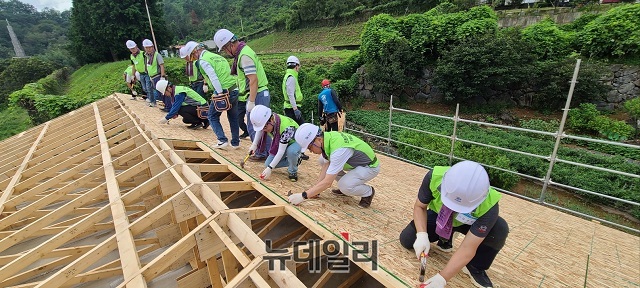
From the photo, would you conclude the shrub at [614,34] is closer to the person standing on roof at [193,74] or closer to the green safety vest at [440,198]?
the green safety vest at [440,198]

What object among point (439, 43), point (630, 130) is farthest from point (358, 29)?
point (630, 130)

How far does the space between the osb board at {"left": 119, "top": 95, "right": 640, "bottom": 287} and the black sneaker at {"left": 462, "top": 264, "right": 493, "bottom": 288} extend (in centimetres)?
5

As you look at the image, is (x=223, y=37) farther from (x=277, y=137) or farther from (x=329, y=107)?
(x=329, y=107)

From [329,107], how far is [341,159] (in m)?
3.59

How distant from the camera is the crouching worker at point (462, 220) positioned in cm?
184

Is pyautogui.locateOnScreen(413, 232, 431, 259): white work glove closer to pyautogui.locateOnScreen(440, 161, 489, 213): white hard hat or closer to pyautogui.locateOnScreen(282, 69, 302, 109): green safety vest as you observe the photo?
pyautogui.locateOnScreen(440, 161, 489, 213): white hard hat

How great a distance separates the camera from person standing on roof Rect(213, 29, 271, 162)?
3936mm

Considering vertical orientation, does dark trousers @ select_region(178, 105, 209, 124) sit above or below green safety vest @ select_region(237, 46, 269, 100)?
below

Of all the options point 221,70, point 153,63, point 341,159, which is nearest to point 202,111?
point 221,70

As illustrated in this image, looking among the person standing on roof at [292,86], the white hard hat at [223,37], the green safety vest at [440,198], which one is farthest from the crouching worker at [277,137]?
the green safety vest at [440,198]

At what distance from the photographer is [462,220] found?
2107 millimetres

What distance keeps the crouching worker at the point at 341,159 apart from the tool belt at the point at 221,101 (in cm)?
192

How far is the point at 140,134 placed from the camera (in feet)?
15.5

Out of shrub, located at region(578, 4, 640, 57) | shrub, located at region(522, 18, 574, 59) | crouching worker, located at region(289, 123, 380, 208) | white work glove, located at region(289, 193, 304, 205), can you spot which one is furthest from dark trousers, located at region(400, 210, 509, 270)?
shrub, located at region(578, 4, 640, 57)
